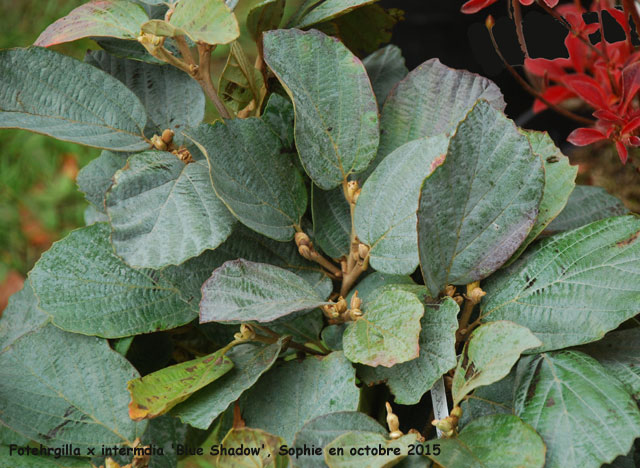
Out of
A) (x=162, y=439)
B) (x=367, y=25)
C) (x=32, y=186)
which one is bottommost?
(x=32, y=186)

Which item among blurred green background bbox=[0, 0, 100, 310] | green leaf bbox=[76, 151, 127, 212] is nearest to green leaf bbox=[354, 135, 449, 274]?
green leaf bbox=[76, 151, 127, 212]

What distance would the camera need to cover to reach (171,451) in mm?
475

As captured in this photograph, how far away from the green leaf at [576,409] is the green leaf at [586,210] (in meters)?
0.13

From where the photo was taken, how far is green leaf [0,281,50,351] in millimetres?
501

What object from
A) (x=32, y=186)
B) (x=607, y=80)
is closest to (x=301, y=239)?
(x=607, y=80)

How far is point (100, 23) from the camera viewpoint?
444 millimetres

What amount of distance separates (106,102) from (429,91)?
0.79 ft

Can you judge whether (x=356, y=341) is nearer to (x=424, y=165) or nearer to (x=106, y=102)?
(x=424, y=165)

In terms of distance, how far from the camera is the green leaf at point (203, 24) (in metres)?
0.39

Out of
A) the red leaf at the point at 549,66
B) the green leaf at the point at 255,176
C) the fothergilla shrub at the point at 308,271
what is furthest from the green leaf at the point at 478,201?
the red leaf at the point at 549,66

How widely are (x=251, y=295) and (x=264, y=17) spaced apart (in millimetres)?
225

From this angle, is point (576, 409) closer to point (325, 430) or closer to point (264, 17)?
point (325, 430)

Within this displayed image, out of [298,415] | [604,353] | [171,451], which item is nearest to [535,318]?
[604,353]

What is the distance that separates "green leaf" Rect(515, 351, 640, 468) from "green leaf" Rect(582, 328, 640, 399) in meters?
0.02
